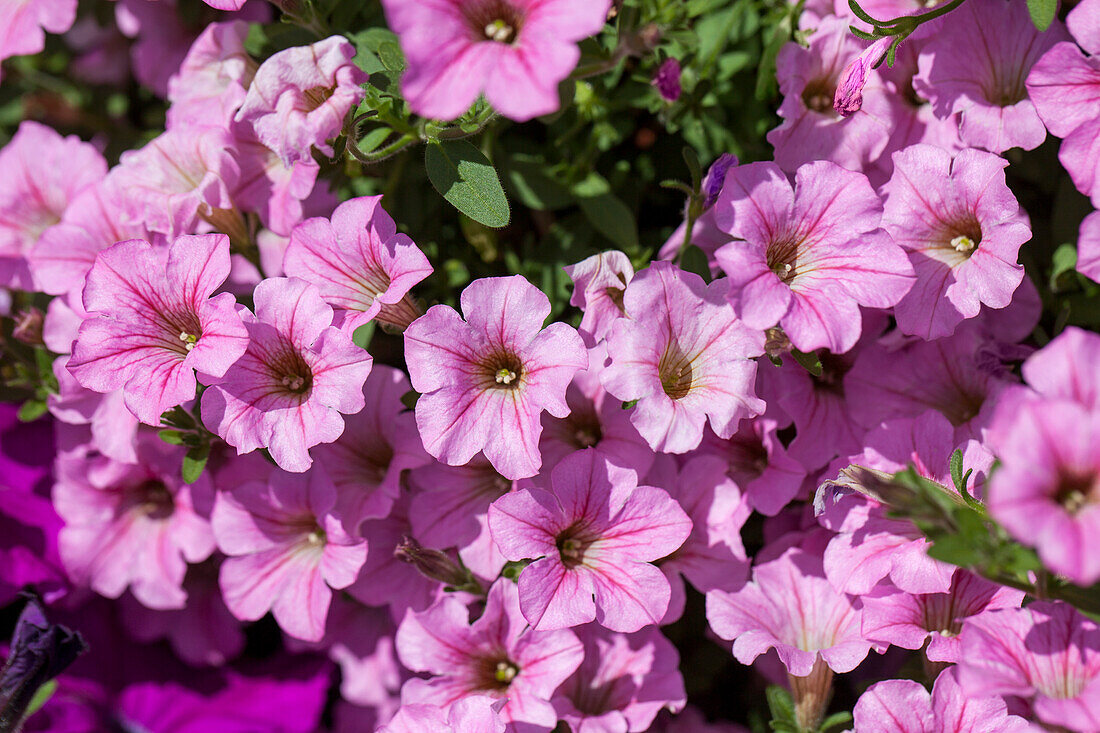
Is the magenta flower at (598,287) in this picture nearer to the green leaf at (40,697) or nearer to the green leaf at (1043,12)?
the green leaf at (1043,12)

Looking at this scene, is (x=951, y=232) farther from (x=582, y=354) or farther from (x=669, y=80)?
(x=582, y=354)

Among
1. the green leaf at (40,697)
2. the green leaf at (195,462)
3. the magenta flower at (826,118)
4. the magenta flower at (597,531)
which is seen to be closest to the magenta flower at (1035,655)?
the magenta flower at (597,531)

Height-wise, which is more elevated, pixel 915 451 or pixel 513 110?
pixel 513 110

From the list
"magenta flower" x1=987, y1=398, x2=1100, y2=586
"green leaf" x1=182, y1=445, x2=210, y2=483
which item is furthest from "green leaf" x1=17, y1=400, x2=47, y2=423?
"magenta flower" x1=987, y1=398, x2=1100, y2=586

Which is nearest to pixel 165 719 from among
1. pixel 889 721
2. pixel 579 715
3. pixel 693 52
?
pixel 579 715

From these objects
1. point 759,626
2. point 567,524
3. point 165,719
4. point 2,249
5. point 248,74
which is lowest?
point 165,719

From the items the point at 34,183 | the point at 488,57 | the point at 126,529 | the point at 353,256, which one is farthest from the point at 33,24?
the point at 488,57

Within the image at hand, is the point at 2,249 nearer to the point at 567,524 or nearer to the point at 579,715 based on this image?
the point at 567,524
